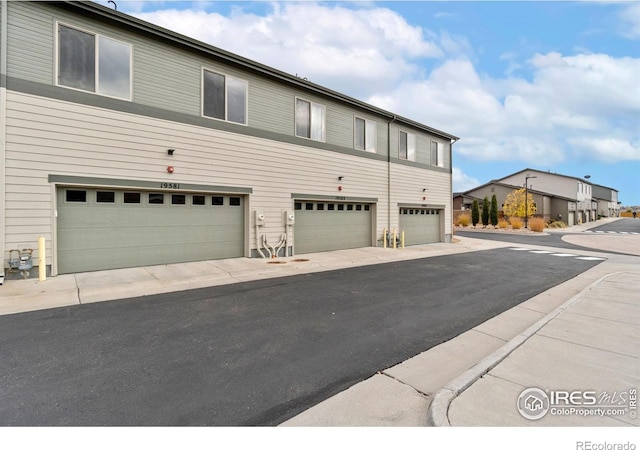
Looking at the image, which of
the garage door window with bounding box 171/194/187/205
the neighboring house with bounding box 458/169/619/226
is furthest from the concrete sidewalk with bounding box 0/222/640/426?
the neighboring house with bounding box 458/169/619/226

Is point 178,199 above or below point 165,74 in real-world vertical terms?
below

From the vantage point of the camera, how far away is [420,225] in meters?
18.6

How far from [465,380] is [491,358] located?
2.47ft

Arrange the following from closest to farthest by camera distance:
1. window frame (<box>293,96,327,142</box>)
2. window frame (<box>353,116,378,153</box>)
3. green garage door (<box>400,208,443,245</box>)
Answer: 1. window frame (<box>293,96,327,142</box>)
2. window frame (<box>353,116,378,153</box>)
3. green garage door (<box>400,208,443,245</box>)

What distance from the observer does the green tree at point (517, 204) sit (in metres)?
38.8

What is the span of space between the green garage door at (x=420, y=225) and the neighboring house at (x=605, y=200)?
235 feet

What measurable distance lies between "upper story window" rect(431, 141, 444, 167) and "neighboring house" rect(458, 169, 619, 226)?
84.3 feet

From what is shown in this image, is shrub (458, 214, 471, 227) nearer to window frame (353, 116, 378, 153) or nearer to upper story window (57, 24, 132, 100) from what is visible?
window frame (353, 116, 378, 153)

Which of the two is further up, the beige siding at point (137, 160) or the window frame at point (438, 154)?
the window frame at point (438, 154)

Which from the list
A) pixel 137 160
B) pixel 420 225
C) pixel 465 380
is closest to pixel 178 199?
pixel 137 160

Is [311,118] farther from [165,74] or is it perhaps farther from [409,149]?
[409,149]

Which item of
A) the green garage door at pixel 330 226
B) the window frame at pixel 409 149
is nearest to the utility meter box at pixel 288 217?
the green garage door at pixel 330 226

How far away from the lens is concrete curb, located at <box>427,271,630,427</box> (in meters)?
2.63

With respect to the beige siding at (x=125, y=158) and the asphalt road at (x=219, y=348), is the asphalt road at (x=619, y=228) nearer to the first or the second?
the beige siding at (x=125, y=158)
